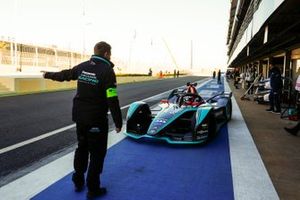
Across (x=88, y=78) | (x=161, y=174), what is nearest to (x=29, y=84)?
(x=161, y=174)

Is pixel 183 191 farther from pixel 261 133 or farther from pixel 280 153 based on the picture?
pixel 261 133

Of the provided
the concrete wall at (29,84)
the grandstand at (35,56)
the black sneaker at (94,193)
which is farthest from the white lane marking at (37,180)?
the grandstand at (35,56)

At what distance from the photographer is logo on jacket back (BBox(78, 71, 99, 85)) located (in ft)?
13.4

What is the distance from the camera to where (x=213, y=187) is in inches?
182

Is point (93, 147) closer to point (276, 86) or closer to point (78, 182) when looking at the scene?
point (78, 182)

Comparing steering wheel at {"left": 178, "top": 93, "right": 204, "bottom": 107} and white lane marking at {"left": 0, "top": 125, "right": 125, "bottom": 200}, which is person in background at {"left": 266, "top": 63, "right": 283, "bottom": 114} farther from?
white lane marking at {"left": 0, "top": 125, "right": 125, "bottom": 200}

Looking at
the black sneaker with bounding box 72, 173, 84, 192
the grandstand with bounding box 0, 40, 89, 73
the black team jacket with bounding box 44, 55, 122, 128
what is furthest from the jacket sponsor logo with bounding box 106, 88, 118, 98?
the grandstand with bounding box 0, 40, 89, 73

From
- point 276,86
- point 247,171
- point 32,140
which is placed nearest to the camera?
point 247,171

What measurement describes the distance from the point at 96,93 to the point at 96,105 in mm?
139

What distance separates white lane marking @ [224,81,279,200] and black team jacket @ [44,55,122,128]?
1857 millimetres

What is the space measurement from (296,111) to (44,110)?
26.6 feet

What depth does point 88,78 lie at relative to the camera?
412 centimetres

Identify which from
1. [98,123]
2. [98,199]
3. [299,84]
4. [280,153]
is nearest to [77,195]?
[98,199]

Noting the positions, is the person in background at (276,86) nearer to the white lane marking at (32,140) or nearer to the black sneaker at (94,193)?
the white lane marking at (32,140)
